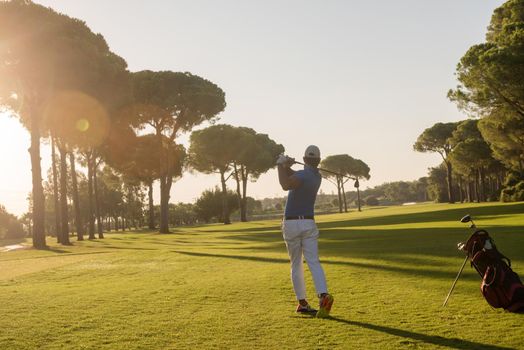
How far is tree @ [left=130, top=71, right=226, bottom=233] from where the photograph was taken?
2020 inches

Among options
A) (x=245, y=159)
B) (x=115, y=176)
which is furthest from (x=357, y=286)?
(x=245, y=159)

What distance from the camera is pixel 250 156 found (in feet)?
253

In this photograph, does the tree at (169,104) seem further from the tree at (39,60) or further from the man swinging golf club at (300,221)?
the man swinging golf club at (300,221)

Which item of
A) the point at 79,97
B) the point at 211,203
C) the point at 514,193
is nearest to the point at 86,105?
the point at 79,97

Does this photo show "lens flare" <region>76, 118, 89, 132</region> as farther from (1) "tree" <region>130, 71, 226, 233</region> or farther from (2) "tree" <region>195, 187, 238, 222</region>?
(2) "tree" <region>195, 187, 238, 222</region>

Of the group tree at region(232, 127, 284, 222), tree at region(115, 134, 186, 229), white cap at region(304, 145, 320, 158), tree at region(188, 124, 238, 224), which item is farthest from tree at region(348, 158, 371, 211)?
white cap at region(304, 145, 320, 158)

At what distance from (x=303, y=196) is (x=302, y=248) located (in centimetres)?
78

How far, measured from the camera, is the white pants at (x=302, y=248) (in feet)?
24.4

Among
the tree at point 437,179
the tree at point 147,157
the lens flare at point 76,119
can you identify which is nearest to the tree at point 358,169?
the tree at point 437,179

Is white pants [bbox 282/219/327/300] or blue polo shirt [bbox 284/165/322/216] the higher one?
blue polo shirt [bbox 284/165/322/216]

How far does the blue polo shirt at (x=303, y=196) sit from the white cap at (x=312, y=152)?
Result: 22cm

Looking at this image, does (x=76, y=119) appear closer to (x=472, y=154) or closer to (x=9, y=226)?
(x=472, y=154)

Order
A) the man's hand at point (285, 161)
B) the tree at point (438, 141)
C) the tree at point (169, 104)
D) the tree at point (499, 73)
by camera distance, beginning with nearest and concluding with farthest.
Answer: the man's hand at point (285, 161)
the tree at point (499, 73)
the tree at point (169, 104)
the tree at point (438, 141)

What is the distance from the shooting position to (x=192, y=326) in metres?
7.00
